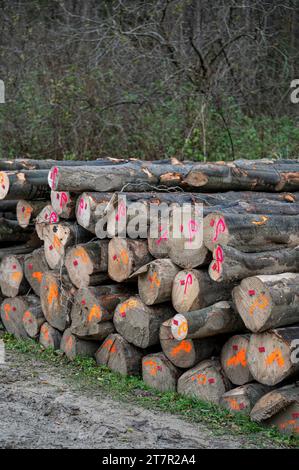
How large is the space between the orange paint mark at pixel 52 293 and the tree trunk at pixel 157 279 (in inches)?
47.8

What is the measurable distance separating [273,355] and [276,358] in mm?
34

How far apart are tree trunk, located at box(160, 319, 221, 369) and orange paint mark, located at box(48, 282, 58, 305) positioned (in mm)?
1440

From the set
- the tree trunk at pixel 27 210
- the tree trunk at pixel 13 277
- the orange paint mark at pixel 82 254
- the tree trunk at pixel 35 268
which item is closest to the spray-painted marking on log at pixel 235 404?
the orange paint mark at pixel 82 254

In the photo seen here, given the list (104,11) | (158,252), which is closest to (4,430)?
(158,252)

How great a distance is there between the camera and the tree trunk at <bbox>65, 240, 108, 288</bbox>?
6.86 m

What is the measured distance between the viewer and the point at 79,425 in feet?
18.2

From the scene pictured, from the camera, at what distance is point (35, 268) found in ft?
25.6

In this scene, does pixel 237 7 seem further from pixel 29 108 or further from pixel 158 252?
pixel 158 252

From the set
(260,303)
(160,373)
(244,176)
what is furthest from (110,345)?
(244,176)

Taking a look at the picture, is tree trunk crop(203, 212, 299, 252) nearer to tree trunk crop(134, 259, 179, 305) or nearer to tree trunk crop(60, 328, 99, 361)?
tree trunk crop(134, 259, 179, 305)

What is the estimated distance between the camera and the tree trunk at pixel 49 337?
7508 millimetres

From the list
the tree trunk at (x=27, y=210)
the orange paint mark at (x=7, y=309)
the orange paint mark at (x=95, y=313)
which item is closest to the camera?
the orange paint mark at (x=95, y=313)

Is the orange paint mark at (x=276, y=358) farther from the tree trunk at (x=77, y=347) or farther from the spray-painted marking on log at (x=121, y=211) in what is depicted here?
the tree trunk at (x=77, y=347)

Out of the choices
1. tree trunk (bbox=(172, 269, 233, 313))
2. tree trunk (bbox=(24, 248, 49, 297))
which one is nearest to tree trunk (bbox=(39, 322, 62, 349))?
tree trunk (bbox=(24, 248, 49, 297))
